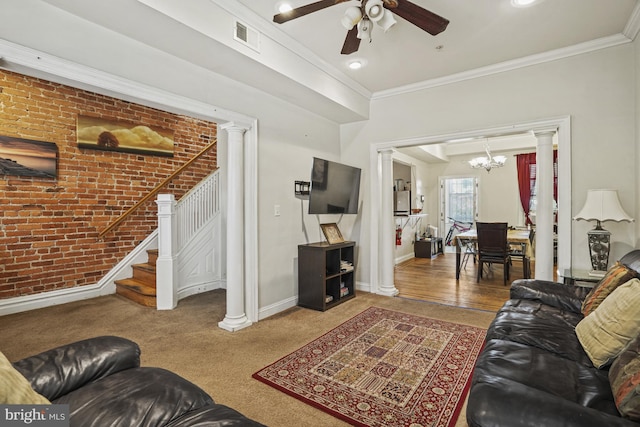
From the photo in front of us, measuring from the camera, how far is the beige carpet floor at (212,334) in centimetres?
209

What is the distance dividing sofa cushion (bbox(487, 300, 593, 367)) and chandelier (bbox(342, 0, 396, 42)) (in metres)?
2.10

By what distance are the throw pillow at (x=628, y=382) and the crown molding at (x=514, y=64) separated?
314 cm

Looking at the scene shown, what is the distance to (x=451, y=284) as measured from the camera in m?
5.20

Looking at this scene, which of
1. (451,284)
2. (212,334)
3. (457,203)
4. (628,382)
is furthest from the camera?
→ (457,203)

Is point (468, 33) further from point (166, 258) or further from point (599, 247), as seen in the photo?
point (166, 258)

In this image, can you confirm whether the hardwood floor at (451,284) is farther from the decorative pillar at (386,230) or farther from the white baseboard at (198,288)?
the white baseboard at (198,288)

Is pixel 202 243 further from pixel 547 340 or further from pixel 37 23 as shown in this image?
pixel 547 340

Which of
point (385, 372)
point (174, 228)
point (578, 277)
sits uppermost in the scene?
point (174, 228)

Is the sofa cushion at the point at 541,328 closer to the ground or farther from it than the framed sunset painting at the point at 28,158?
closer to the ground

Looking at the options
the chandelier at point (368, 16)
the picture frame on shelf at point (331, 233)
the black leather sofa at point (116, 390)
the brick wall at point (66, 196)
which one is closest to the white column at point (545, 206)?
the picture frame on shelf at point (331, 233)

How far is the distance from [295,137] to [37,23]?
250cm

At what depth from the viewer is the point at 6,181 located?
3857 mm

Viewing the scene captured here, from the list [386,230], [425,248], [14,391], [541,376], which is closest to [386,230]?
[386,230]

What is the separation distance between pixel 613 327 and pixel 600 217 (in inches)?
70.9
